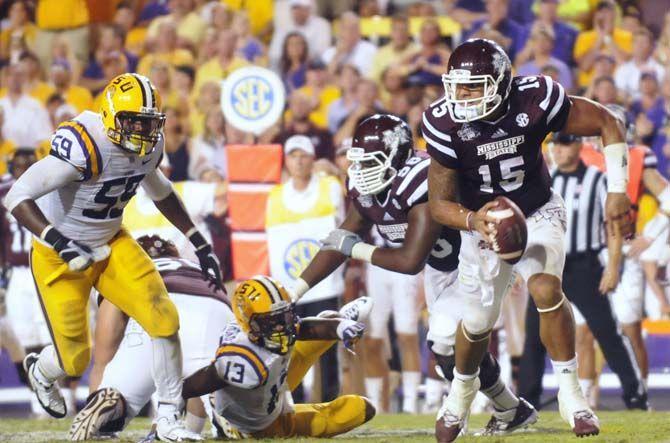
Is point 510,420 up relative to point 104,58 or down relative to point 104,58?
down

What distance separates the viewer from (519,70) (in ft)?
33.4

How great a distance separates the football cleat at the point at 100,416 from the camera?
5.66m

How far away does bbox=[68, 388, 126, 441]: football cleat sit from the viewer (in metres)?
5.66

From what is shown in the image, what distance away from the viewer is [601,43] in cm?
1045

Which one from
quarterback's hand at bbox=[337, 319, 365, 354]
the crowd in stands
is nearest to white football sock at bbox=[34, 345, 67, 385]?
quarterback's hand at bbox=[337, 319, 365, 354]

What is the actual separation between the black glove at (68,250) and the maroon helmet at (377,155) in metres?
1.27

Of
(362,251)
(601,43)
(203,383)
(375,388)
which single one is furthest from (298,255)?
(601,43)

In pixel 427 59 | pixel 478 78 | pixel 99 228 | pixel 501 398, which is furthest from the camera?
pixel 427 59

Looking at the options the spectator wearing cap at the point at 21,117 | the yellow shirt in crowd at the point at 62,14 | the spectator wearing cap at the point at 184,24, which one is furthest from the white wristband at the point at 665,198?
the yellow shirt in crowd at the point at 62,14

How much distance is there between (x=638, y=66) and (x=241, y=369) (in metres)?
5.72

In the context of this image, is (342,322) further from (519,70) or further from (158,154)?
(519,70)

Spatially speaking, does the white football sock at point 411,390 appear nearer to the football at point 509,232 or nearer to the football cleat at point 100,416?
the football cleat at point 100,416

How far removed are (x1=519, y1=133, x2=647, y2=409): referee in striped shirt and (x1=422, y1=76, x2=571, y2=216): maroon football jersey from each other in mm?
2436

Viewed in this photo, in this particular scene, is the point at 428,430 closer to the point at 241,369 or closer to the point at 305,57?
the point at 241,369
